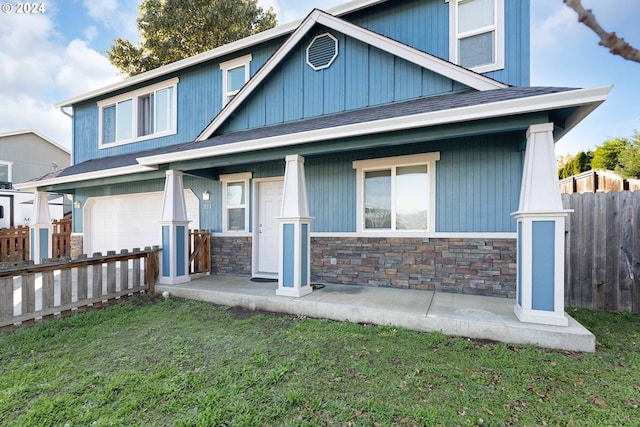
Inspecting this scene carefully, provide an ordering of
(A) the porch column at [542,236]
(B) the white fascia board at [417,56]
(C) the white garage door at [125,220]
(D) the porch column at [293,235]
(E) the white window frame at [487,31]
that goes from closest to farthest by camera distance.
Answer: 1. (A) the porch column at [542,236]
2. (B) the white fascia board at [417,56]
3. (D) the porch column at [293,235]
4. (E) the white window frame at [487,31]
5. (C) the white garage door at [125,220]

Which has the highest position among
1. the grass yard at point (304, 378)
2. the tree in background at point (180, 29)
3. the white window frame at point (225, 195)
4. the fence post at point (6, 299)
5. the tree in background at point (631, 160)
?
the tree in background at point (180, 29)

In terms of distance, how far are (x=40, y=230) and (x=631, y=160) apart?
19283 mm

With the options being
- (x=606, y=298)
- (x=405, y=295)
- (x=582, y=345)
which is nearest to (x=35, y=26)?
(x=405, y=295)

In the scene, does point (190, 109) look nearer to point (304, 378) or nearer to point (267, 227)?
point (267, 227)

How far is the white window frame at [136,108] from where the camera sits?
937 centimetres

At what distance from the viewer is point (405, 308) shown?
4.60 meters

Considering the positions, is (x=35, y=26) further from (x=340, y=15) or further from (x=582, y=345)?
(x=582, y=345)

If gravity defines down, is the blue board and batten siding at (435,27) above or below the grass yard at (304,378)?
above

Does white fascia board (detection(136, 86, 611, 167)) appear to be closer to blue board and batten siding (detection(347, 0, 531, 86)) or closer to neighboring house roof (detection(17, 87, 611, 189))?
neighboring house roof (detection(17, 87, 611, 189))

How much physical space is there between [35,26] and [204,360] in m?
12.6

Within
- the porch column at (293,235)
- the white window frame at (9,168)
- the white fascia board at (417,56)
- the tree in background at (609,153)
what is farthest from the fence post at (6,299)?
the white window frame at (9,168)

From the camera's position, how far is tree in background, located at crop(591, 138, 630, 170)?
489 inches

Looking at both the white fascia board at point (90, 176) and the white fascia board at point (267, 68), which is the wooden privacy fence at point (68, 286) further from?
the white fascia board at point (267, 68)

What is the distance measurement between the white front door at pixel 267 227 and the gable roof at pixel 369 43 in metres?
1.92
